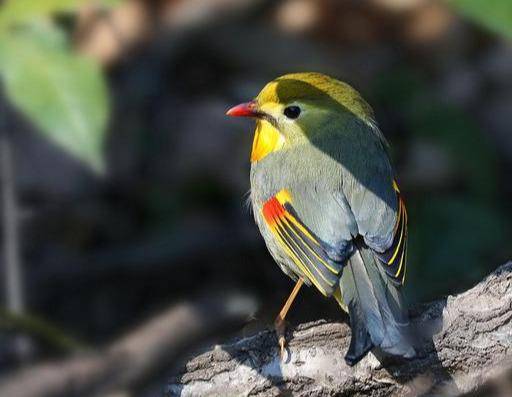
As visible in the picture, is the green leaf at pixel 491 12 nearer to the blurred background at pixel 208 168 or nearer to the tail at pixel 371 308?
Answer: the tail at pixel 371 308

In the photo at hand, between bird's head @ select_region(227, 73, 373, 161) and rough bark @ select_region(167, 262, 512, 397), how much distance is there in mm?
1158

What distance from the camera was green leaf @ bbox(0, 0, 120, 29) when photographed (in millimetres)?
4383

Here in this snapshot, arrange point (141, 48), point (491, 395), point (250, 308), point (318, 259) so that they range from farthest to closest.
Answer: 1. point (141, 48)
2. point (250, 308)
3. point (491, 395)
4. point (318, 259)

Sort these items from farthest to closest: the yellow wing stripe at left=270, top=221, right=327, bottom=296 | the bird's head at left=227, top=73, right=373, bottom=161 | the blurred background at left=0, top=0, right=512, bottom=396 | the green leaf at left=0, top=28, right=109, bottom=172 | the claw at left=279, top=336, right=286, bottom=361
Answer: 1. the blurred background at left=0, top=0, right=512, bottom=396
2. the bird's head at left=227, top=73, right=373, bottom=161
3. the green leaf at left=0, top=28, right=109, bottom=172
4. the yellow wing stripe at left=270, top=221, right=327, bottom=296
5. the claw at left=279, top=336, right=286, bottom=361

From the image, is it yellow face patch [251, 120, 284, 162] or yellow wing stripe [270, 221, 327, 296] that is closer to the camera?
yellow wing stripe [270, 221, 327, 296]

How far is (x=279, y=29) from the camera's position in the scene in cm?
776

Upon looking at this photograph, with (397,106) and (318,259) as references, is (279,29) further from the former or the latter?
(318,259)

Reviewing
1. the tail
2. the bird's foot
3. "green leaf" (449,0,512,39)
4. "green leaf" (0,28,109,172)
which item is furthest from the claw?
"green leaf" (449,0,512,39)

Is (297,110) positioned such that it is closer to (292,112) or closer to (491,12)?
(292,112)

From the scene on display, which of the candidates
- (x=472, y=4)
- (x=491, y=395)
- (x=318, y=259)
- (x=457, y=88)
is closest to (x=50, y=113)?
(x=318, y=259)

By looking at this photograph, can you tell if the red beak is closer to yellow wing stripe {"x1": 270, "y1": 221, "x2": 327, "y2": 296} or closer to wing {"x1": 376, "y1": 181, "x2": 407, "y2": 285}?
yellow wing stripe {"x1": 270, "y1": 221, "x2": 327, "y2": 296}

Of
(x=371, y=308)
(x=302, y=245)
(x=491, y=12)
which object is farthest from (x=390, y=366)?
(x=491, y=12)

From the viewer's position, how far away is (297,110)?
192 inches

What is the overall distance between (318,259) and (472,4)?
40.6 inches
